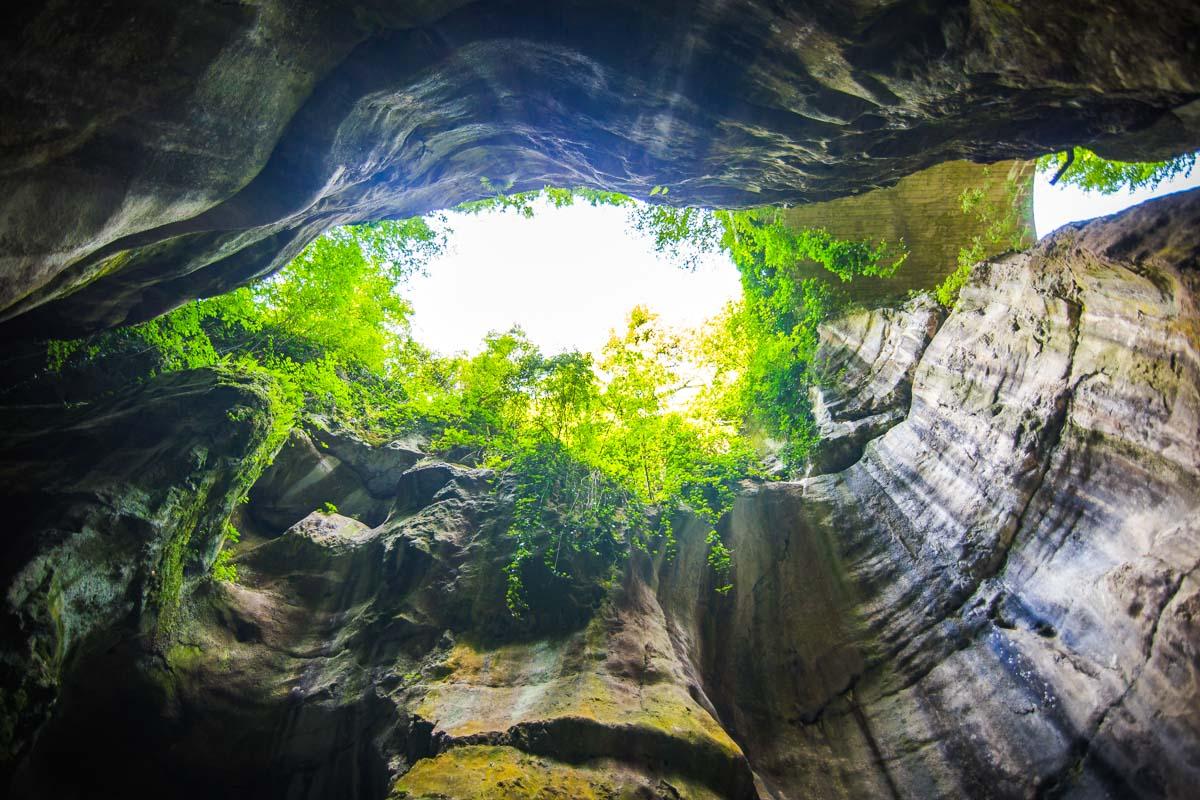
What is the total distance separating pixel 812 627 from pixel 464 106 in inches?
378

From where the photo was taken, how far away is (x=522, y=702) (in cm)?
646

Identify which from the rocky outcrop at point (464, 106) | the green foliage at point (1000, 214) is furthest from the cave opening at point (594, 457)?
the green foliage at point (1000, 214)

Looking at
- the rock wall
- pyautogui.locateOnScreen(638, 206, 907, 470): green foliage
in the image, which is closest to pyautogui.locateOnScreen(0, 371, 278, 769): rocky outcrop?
pyautogui.locateOnScreen(638, 206, 907, 470): green foliage

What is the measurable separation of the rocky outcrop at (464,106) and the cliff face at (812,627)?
74.4 inches

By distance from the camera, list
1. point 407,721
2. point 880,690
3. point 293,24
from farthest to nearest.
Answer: point 880,690 → point 407,721 → point 293,24

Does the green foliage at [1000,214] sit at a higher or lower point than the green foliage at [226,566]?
higher

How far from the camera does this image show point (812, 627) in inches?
331

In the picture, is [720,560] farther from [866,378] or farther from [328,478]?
[328,478]

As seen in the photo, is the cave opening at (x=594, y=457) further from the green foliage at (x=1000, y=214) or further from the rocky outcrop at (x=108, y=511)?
the green foliage at (x=1000, y=214)

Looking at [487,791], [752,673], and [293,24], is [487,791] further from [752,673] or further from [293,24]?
[293,24]

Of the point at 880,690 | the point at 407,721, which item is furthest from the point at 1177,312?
the point at 407,721

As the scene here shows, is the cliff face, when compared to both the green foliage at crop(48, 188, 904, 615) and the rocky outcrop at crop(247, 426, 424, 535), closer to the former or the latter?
the green foliage at crop(48, 188, 904, 615)

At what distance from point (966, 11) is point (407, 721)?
380 inches

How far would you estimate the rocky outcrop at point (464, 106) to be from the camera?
10.9 feet
